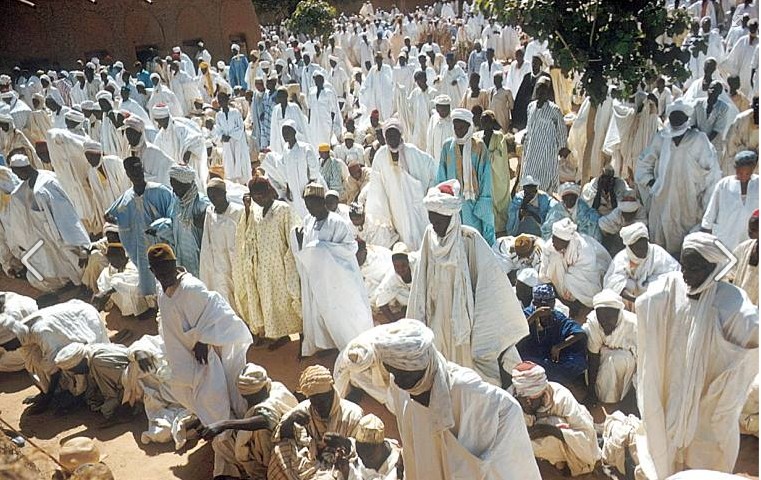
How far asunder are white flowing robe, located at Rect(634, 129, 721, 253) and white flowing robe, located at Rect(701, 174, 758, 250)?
3.35 ft

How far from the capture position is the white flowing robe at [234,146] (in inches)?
418

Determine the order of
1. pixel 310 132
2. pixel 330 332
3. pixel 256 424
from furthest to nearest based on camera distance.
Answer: pixel 310 132 < pixel 330 332 < pixel 256 424

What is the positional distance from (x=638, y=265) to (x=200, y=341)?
355 centimetres

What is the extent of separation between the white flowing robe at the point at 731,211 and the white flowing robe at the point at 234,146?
7350 millimetres

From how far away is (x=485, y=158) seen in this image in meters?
6.39

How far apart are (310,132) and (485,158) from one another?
609 cm

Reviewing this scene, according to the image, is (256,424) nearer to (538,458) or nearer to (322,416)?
(322,416)

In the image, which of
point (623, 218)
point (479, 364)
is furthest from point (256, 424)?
point (623, 218)

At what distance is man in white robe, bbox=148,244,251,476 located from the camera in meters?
4.07

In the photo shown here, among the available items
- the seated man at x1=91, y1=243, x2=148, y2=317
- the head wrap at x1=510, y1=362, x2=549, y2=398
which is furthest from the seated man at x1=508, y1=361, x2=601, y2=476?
the seated man at x1=91, y1=243, x2=148, y2=317

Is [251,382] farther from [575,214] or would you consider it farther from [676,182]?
[676,182]

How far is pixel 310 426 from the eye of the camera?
12.1 feet

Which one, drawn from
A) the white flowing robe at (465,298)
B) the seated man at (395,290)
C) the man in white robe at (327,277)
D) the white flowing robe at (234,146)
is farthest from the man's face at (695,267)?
the white flowing robe at (234,146)

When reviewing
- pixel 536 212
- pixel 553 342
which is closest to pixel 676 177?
pixel 536 212
